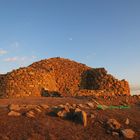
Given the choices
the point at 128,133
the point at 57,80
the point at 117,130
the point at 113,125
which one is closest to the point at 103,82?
the point at 57,80

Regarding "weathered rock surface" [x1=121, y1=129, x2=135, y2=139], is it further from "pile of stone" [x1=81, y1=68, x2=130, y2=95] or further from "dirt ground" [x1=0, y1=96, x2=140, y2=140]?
"pile of stone" [x1=81, y1=68, x2=130, y2=95]

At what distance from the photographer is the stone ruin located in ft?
91.4

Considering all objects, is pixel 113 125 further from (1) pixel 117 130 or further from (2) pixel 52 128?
(2) pixel 52 128

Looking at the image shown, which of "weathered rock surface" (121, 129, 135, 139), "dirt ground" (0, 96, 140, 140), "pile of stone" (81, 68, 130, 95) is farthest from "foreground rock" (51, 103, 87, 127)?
"pile of stone" (81, 68, 130, 95)

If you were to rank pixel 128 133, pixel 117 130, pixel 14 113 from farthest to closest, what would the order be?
pixel 14 113 → pixel 117 130 → pixel 128 133

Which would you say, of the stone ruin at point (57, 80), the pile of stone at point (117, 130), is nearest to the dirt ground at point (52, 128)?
the pile of stone at point (117, 130)

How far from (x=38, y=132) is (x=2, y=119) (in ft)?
5.63

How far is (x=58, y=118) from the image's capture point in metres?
11.4

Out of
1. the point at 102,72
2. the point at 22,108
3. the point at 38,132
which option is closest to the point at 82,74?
the point at 102,72

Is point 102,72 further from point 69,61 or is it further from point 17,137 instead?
point 17,137

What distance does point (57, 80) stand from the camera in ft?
112

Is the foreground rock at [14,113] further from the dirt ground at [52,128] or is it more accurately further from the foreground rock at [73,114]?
the foreground rock at [73,114]

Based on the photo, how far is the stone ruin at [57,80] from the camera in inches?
1097

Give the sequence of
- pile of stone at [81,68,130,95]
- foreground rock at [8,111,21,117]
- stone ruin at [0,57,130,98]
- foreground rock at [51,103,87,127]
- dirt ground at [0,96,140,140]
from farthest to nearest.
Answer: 1. pile of stone at [81,68,130,95]
2. stone ruin at [0,57,130,98]
3. foreground rock at [8,111,21,117]
4. foreground rock at [51,103,87,127]
5. dirt ground at [0,96,140,140]
